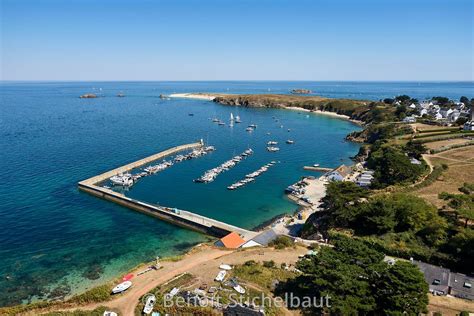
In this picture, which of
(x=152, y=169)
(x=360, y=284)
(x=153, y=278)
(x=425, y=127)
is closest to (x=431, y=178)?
(x=360, y=284)

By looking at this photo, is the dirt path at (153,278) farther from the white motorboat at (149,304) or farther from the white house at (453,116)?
the white house at (453,116)

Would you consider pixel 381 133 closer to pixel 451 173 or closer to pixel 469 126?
pixel 469 126

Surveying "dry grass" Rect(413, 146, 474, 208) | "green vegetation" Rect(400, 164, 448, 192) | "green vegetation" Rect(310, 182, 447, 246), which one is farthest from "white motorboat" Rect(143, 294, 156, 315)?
"green vegetation" Rect(400, 164, 448, 192)

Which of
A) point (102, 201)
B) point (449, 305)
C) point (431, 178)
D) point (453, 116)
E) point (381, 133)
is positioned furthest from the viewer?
point (453, 116)

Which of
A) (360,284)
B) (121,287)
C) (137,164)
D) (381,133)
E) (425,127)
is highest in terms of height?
(425,127)

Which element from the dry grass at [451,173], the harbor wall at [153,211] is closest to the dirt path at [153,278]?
the harbor wall at [153,211]

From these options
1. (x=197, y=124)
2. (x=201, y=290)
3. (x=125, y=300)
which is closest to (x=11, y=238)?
(x=125, y=300)

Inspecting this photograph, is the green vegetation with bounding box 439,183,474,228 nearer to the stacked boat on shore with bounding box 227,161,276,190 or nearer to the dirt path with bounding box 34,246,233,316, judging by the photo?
the dirt path with bounding box 34,246,233,316
